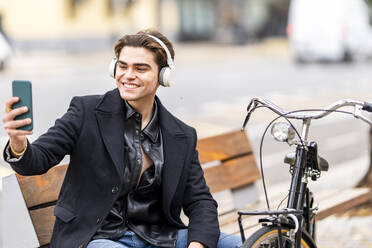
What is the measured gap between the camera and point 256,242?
2.78 m

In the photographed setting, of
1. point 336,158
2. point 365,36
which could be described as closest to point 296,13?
point 365,36

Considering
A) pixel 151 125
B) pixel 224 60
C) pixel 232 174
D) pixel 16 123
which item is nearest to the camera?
pixel 16 123

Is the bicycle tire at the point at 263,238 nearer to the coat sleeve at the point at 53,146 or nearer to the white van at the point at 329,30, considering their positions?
the coat sleeve at the point at 53,146

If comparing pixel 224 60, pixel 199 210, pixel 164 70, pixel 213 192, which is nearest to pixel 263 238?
pixel 199 210

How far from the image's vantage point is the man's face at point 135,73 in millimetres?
3012

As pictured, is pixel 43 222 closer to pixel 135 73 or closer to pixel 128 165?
pixel 128 165

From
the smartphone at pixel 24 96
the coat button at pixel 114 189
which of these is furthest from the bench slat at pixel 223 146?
the smartphone at pixel 24 96

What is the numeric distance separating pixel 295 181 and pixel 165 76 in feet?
2.42

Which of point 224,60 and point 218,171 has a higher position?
point 218,171

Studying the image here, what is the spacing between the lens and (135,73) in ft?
9.89

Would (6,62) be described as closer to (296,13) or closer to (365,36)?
(296,13)

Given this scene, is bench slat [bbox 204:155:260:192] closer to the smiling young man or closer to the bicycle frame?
the smiling young man

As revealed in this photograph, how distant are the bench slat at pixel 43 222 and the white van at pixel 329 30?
1957cm

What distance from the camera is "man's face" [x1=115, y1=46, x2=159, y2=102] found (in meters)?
3.01
